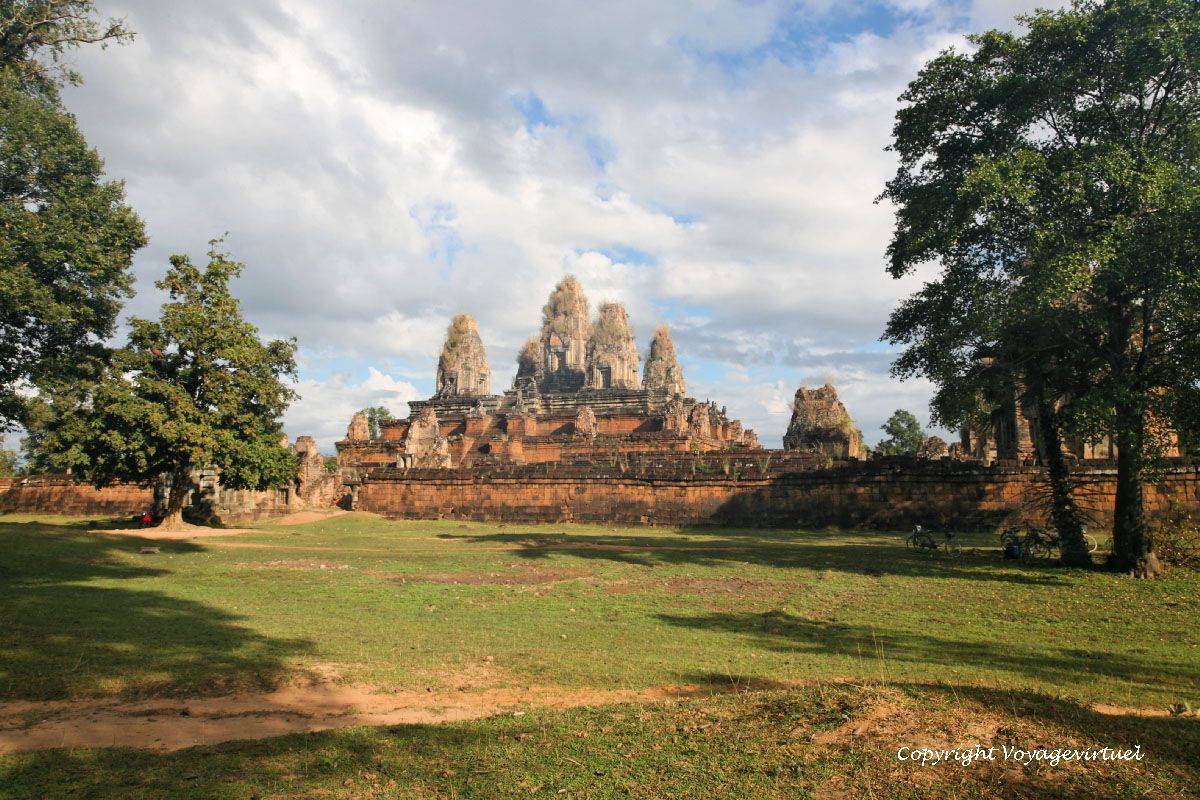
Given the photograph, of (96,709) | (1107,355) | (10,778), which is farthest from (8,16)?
(1107,355)

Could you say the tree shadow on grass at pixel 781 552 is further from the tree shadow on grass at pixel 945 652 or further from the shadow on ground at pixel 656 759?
the shadow on ground at pixel 656 759

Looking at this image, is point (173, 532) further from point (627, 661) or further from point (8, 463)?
point (8, 463)

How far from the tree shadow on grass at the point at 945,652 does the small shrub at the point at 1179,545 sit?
25.4 feet

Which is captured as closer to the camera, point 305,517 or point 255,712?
point 255,712

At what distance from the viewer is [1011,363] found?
48.1 feet

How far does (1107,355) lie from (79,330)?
19.8m

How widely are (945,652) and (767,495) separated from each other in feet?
59.4

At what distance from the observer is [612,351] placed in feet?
217

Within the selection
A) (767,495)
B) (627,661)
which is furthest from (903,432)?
(627,661)

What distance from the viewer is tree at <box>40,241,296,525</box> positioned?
2030cm

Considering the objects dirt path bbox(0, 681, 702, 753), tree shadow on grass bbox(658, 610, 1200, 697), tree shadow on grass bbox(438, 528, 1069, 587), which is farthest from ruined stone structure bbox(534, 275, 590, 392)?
dirt path bbox(0, 681, 702, 753)

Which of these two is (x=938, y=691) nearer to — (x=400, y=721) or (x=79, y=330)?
(x=400, y=721)

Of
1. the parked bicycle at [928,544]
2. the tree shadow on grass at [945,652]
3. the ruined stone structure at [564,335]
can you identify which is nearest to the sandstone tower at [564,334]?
the ruined stone structure at [564,335]

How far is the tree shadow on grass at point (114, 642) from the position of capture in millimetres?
6734
